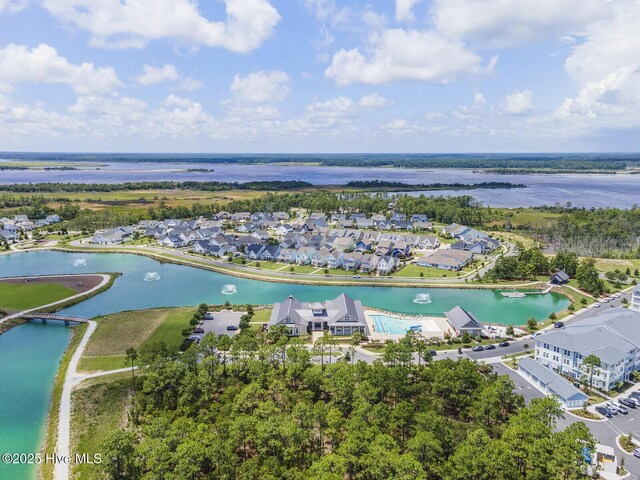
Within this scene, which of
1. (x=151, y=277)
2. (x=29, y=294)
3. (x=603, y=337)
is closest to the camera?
(x=603, y=337)

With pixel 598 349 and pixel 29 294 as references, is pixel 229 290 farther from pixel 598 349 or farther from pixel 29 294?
pixel 598 349

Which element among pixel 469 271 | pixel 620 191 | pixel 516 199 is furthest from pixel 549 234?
pixel 620 191

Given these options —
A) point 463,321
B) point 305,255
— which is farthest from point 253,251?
point 463,321

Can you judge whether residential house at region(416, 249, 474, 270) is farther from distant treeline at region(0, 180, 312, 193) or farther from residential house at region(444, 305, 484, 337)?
distant treeline at region(0, 180, 312, 193)

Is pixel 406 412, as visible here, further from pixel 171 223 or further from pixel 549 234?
pixel 171 223

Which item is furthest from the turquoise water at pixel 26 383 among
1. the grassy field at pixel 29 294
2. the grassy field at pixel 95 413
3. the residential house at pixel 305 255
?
the residential house at pixel 305 255
